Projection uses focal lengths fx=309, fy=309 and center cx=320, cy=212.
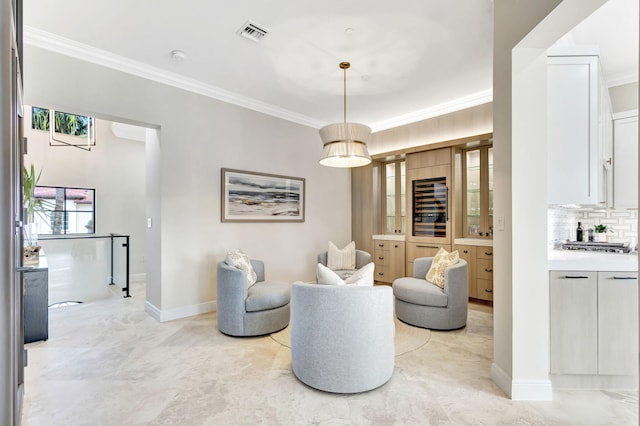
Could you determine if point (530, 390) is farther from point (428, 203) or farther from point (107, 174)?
point (107, 174)

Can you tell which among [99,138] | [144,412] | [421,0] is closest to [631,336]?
[421,0]

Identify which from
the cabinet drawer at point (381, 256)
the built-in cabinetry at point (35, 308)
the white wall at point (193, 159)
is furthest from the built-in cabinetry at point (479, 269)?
the built-in cabinetry at point (35, 308)

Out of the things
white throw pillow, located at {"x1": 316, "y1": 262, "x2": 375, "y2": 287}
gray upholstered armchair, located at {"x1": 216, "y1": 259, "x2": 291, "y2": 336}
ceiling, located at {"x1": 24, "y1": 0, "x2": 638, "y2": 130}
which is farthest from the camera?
gray upholstered armchair, located at {"x1": 216, "y1": 259, "x2": 291, "y2": 336}

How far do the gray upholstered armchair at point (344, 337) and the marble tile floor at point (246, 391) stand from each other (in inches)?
4.3

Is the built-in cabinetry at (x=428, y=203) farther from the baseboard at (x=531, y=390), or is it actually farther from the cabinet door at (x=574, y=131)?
the baseboard at (x=531, y=390)

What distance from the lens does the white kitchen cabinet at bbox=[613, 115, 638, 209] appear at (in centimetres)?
306

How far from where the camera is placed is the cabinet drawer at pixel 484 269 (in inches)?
165

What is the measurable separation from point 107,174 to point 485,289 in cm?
708

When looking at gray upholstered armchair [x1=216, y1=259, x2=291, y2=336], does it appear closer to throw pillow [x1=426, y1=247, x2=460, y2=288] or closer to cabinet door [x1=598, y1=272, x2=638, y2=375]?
throw pillow [x1=426, y1=247, x2=460, y2=288]

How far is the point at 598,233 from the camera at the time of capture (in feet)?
10.6

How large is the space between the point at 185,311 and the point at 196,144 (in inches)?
82.6

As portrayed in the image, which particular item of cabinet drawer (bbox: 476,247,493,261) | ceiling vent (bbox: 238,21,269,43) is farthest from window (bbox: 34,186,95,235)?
cabinet drawer (bbox: 476,247,493,261)

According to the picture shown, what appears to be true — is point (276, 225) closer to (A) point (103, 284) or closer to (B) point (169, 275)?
(B) point (169, 275)

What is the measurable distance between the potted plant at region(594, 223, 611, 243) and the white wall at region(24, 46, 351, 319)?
371cm
